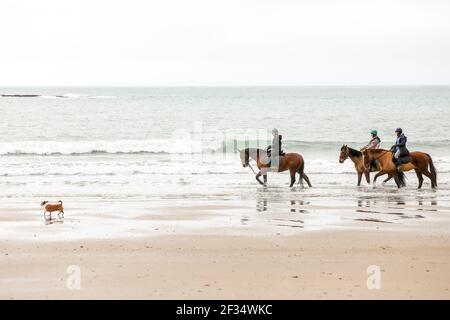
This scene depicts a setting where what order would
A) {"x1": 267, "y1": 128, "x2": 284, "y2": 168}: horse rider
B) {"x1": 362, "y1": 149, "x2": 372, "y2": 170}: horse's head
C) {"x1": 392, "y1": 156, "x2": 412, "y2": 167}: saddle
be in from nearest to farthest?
1. {"x1": 392, "y1": 156, "x2": 412, "y2": 167}: saddle
2. {"x1": 267, "y1": 128, "x2": 284, "y2": 168}: horse rider
3. {"x1": 362, "y1": 149, "x2": 372, "y2": 170}: horse's head

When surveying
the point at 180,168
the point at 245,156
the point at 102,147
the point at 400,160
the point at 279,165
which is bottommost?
the point at 180,168

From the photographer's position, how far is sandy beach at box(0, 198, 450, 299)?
8508 mm

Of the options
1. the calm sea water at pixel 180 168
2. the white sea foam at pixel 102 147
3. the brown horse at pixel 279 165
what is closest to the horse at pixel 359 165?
the calm sea water at pixel 180 168


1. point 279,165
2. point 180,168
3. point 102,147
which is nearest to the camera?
point 279,165

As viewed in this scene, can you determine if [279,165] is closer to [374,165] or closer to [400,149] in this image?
[374,165]

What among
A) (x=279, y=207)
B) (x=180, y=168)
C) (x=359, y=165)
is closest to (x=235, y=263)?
(x=279, y=207)

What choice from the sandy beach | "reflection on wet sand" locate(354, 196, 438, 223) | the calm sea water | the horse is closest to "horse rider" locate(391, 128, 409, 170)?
the horse

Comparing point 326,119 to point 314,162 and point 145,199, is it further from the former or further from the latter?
point 145,199

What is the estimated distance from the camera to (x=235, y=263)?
1007 cm

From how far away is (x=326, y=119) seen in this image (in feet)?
232

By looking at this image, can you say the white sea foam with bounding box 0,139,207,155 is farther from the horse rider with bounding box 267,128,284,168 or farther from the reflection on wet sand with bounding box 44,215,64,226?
the reflection on wet sand with bounding box 44,215,64,226

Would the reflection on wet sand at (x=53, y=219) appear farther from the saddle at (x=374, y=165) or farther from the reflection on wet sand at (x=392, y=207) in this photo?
the saddle at (x=374, y=165)

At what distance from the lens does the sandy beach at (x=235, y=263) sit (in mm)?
8508

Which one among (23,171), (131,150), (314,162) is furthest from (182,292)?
(131,150)
